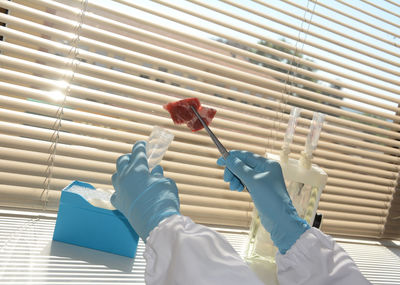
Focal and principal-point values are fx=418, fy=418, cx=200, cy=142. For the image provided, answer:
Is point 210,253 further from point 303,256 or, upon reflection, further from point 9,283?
point 9,283

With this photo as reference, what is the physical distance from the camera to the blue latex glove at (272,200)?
85 cm

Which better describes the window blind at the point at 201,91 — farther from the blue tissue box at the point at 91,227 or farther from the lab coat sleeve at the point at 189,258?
the lab coat sleeve at the point at 189,258

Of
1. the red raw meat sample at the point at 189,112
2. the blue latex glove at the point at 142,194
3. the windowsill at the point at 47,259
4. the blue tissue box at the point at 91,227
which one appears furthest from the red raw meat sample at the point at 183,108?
the windowsill at the point at 47,259

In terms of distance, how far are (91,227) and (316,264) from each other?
534 mm

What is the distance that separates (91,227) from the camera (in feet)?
3.31

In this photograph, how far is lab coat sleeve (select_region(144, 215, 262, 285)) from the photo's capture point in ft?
1.98

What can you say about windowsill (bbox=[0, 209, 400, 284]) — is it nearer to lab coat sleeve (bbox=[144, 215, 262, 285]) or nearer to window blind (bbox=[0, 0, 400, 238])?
window blind (bbox=[0, 0, 400, 238])

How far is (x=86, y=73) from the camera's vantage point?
121 cm

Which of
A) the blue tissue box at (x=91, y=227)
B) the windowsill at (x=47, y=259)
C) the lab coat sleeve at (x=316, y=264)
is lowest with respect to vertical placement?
the windowsill at (x=47, y=259)

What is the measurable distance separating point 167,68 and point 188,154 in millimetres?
289

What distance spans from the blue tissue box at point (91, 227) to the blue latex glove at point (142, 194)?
0.47 ft

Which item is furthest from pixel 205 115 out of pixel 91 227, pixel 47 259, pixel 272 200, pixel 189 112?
pixel 47 259

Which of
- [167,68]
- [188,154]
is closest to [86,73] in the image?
[167,68]

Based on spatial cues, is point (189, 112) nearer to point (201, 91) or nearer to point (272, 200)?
point (272, 200)
